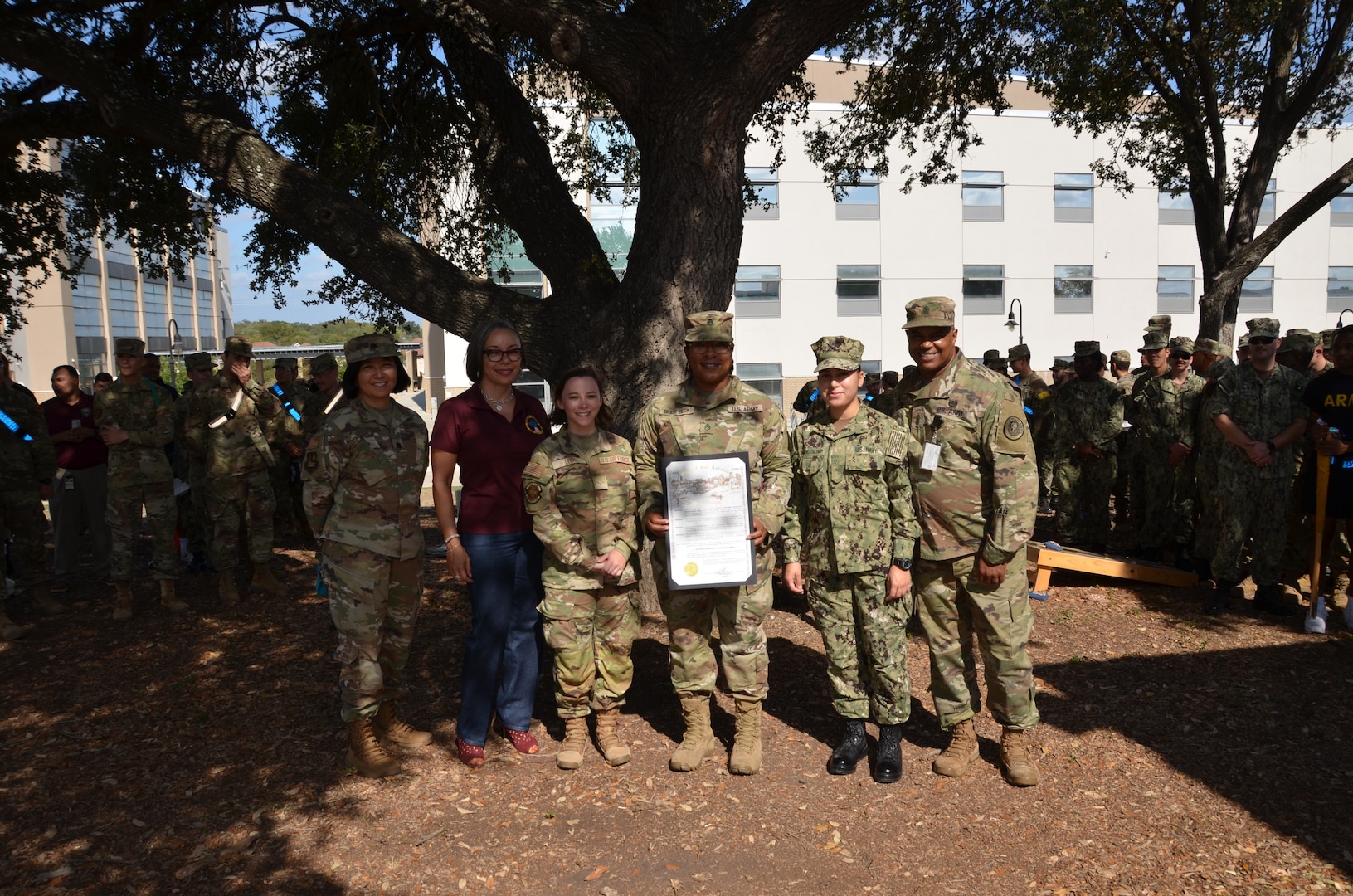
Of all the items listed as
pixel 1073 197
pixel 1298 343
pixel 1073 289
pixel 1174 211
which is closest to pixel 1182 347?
pixel 1298 343

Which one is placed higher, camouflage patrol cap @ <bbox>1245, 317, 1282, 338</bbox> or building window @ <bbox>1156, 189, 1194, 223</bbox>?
building window @ <bbox>1156, 189, 1194, 223</bbox>

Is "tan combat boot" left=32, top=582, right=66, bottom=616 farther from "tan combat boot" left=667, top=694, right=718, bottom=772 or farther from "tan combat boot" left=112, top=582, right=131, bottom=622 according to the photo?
"tan combat boot" left=667, top=694, right=718, bottom=772

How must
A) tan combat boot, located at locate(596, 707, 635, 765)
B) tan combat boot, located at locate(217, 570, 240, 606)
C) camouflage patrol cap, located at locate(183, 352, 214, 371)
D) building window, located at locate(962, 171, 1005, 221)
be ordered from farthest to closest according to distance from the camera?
building window, located at locate(962, 171, 1005, 221) → camouflage patrol cap, located at locate(183, 352, 214, 371) → tan combat boot, located at locate(217, 570, 240, 606) → tan combat boot, located at locate(596, 707, 635, 765)

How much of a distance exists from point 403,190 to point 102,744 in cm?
628

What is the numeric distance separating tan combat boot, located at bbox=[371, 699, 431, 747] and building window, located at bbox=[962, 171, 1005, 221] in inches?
1126

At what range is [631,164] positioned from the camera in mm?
11734

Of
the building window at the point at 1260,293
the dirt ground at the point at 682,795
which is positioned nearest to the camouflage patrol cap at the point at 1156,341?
the dirt ground at the point at 682,795

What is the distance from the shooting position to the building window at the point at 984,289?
3027 centimetres

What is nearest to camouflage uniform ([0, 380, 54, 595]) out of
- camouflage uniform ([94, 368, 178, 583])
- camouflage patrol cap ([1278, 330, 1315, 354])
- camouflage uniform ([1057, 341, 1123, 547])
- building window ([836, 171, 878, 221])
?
camouflage uniform ([94, 368, 178, 583])

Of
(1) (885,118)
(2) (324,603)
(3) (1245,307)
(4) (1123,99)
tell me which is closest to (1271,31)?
(4) (1123,99)

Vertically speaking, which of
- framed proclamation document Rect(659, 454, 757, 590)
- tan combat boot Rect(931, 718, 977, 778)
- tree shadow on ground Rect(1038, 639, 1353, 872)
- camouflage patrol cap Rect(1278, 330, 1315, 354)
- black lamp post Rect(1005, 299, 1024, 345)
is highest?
black lamp post Rect(1005, 299, 1024, 345)

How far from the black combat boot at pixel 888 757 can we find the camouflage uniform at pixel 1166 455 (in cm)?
556

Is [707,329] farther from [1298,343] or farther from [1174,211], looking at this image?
[1174,211]

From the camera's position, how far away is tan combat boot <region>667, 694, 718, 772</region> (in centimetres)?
478
